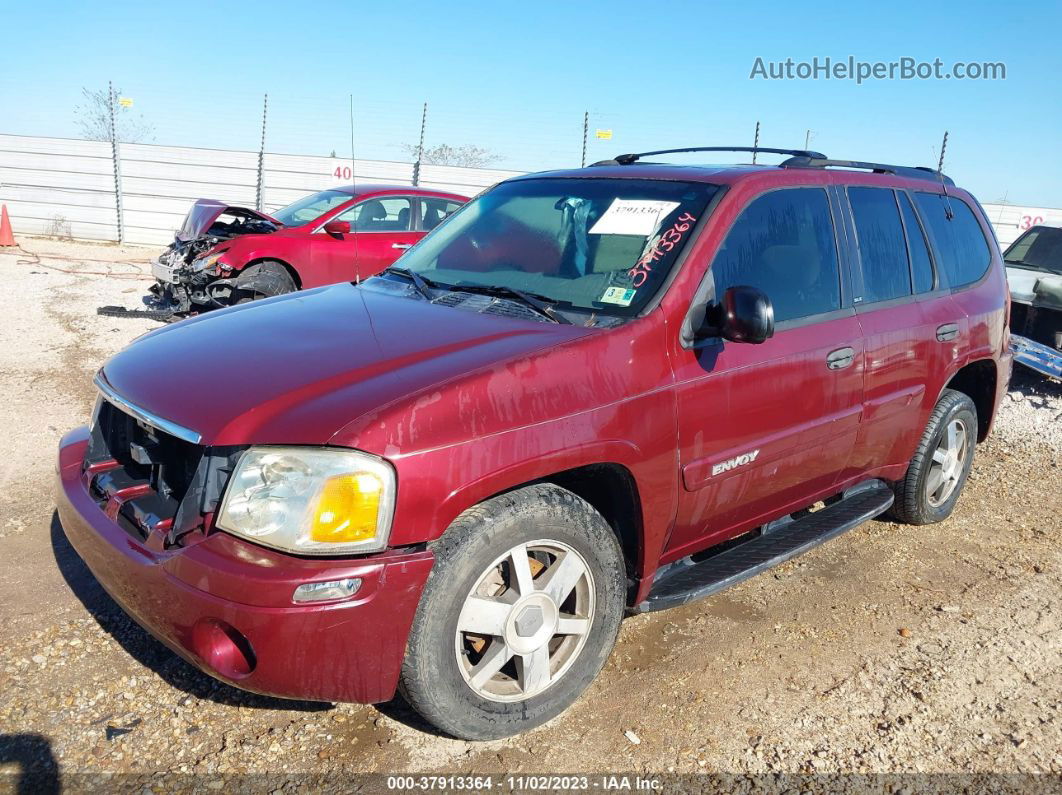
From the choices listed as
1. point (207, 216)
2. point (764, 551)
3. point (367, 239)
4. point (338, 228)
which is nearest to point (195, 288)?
point (207, 216)

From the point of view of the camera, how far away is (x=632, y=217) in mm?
3152

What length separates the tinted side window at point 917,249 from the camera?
3.96 m

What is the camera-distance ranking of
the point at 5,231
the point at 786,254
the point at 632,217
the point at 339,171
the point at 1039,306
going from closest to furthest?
the point at 632,217
the point at 786,254
the point at 1039,306
the point at 5,231
the point at 339,171

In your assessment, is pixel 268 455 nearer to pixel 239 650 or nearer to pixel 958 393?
pixel 239 650

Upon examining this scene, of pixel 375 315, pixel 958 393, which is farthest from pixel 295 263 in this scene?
pixel 958 393

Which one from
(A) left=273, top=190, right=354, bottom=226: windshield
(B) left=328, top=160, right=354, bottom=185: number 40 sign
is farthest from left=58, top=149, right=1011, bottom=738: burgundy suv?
(B) left=328, top=160, right=354, bottom=185: number 40 sign

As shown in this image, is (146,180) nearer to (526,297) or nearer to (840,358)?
(526,297)

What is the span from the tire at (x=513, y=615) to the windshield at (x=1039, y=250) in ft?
24.1

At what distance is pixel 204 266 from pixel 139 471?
6.16 meters

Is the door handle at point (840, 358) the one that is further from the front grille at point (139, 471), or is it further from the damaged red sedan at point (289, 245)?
the damaged red sedan at point (289, 245)

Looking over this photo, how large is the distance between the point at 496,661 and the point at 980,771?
5.24 feet

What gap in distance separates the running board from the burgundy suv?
16 millimetres

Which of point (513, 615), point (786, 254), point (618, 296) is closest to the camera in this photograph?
point (513, 615)

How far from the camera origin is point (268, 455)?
2.19m
